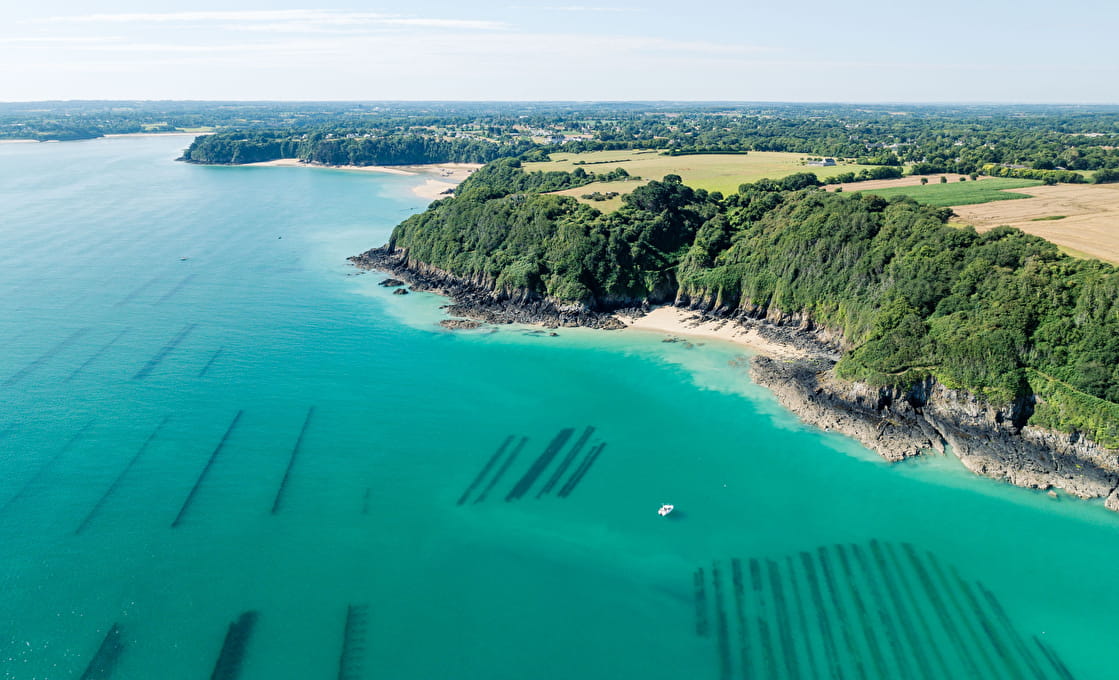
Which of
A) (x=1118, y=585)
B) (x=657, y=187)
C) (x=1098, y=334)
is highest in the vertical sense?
(x=657, y=187)

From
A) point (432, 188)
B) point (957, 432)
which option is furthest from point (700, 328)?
point (432, 188)

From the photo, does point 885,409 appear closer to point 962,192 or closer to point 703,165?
point 962,192

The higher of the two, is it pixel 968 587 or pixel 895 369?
pixel 895 369

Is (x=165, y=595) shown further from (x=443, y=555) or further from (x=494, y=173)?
(x=494, y=173)

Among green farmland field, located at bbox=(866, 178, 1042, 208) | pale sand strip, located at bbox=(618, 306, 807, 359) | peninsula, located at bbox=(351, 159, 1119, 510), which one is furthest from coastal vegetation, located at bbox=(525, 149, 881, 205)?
pale sand strip, located at bbox=(618, 306, 807, 359)

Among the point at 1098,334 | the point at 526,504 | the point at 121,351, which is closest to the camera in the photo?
the point at 526,504

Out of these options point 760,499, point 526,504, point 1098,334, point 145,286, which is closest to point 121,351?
point 145,286

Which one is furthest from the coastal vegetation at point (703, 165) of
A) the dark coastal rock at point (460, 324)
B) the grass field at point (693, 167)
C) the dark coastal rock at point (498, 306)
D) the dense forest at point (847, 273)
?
the dark coastal rock at point (460, 324)
